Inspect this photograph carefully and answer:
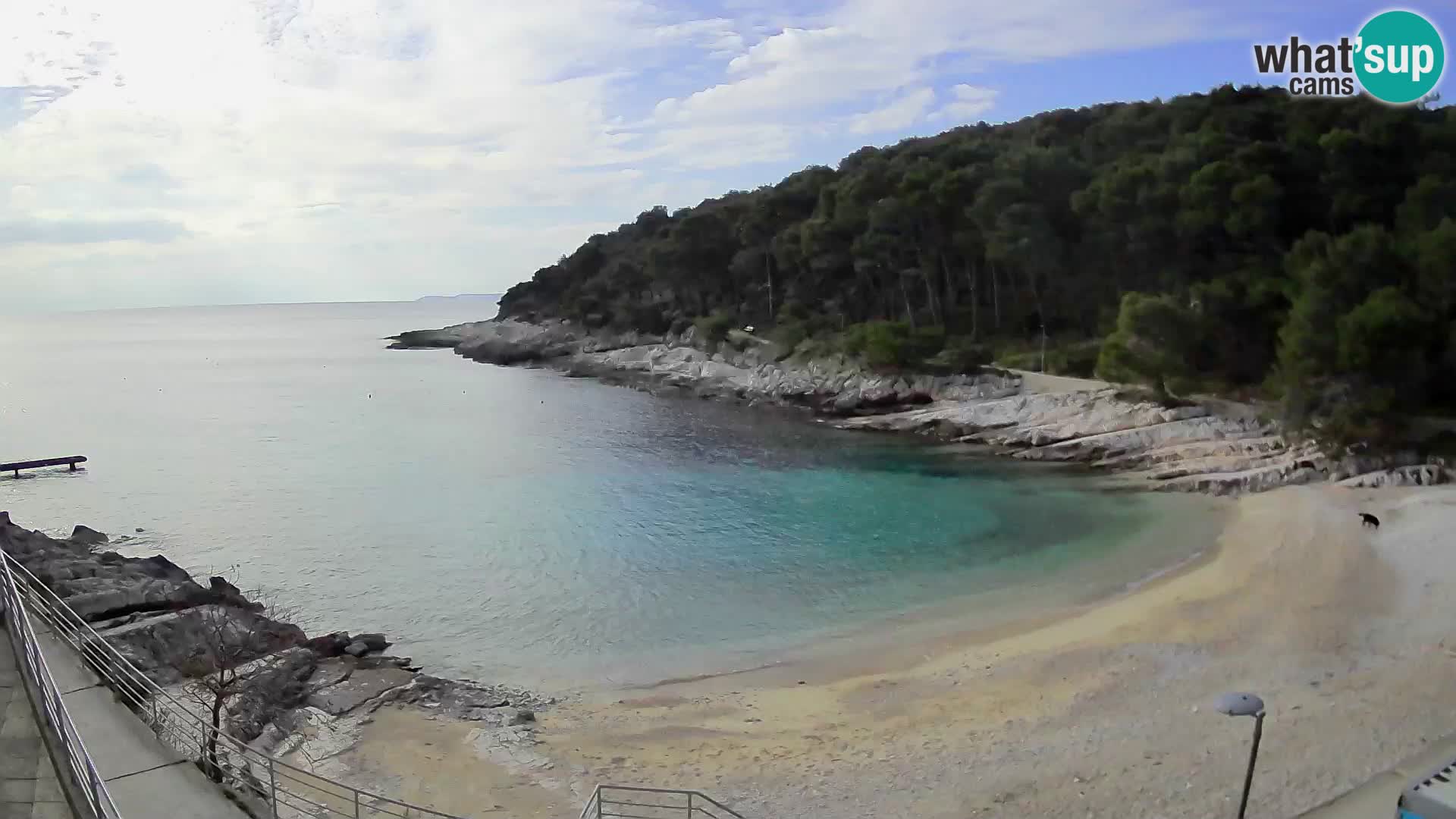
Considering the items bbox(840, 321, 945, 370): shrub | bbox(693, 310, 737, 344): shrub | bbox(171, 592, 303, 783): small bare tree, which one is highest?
bbox(693, 310, 737, 344): shrub

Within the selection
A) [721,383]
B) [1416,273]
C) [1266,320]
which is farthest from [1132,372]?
[721,383]

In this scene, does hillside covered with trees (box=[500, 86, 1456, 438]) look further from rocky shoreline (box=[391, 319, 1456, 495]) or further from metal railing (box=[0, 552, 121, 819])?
metal railing (box=[0, 552, 121, 819])

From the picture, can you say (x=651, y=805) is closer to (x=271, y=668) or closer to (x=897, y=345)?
(x=271, y=668)

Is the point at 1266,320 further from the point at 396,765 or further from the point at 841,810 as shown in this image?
the point at 396,765

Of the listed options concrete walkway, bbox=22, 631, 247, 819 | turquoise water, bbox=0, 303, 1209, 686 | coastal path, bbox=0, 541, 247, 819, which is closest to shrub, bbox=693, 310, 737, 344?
turquoise water, bbox=0, 303, 1209, 686

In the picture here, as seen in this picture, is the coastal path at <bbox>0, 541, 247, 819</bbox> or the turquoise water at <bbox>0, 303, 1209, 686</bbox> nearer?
the coastal path at <bbox>0, 541, 247, 819</bbox>

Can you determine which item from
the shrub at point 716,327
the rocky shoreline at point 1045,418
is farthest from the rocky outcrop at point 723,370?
the shrub at point 716,327

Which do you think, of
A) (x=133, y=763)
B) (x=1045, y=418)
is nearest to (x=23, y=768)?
(x=133, y=763)
